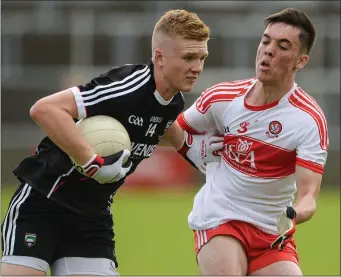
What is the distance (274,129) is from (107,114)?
3.57 ft

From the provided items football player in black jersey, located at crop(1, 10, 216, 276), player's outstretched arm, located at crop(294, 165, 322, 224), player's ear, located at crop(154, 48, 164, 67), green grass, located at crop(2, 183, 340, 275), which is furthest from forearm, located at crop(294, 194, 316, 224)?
green grass, located at crop(2, 183, 340, 275)

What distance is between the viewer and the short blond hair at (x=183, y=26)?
Result: 20.7 ft

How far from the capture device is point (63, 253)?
6.43 metres

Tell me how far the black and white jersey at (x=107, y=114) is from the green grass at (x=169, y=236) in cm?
517

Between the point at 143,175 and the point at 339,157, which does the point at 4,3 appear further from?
the point at 339,157

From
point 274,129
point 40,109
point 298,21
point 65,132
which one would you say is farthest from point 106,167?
point 298,21

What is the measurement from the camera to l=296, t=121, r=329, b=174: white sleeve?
6215 millimetres

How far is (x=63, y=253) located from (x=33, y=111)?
3.18 ft

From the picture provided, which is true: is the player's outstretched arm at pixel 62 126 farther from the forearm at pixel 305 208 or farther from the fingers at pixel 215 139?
the forearm at pixel 305 208

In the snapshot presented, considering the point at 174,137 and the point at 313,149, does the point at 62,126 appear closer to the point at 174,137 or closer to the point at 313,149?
the point at 174,137

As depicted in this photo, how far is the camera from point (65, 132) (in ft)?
19.7

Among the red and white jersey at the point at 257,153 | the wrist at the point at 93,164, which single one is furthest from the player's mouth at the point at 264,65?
the wrist at the point at 93,164

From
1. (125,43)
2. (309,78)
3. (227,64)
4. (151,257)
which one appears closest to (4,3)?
(125,43)

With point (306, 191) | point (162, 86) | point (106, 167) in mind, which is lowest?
point (306, 191)
